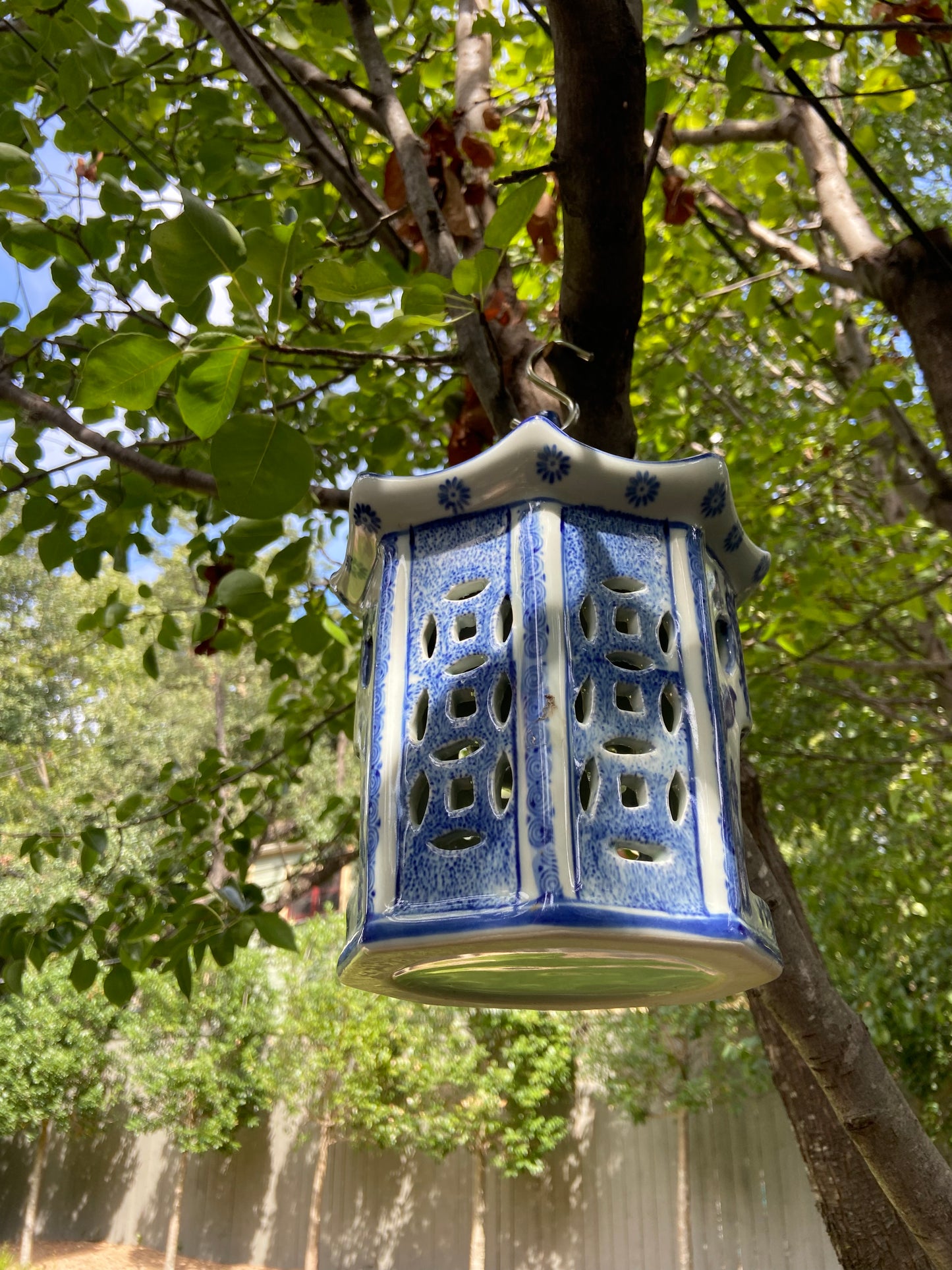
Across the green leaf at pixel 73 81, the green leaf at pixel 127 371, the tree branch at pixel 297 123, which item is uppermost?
the tree branch at pixel 297 123

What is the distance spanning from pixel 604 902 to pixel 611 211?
595 mm

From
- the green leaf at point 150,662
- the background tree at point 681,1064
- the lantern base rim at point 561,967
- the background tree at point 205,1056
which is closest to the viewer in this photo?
the lantern base rim at point 561,967

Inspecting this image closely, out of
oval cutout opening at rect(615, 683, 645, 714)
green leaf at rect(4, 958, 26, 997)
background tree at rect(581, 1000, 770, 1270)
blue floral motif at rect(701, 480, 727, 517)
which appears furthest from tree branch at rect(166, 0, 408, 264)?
background tree at rect(581, 1000, 770, 1270)

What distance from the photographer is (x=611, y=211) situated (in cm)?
90

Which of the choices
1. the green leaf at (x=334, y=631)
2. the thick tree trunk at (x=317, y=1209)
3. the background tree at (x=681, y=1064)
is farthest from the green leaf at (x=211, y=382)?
the thick tree trunk at (x=317, y=1209)

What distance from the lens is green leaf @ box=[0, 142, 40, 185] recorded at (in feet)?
3.51

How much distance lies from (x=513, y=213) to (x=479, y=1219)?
10.1 m

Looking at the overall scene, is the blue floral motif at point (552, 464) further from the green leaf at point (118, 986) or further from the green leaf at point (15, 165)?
the green leaf at point (118, 986)

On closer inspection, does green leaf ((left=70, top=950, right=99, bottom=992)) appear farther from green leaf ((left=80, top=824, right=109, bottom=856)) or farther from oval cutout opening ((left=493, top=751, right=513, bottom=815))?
oval cutout opening ((left=493, top=751, right=513, bottom=815))

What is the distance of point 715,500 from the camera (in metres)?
0.83

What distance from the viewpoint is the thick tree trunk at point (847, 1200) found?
162 centimetres

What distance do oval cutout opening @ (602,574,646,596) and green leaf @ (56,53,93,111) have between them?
861 millimetres

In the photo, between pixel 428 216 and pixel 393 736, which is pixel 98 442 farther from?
pixel 393 736

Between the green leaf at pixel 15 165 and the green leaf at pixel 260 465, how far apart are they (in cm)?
57
